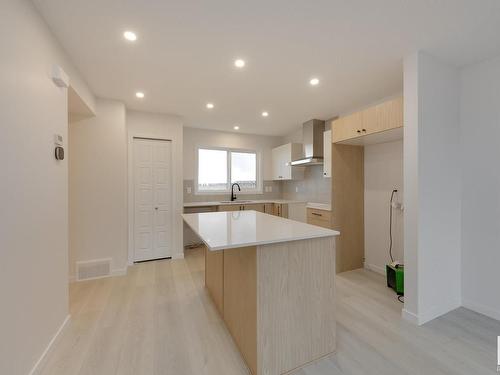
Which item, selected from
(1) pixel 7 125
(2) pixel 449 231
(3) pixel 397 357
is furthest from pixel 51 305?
(2) pixel 449 231

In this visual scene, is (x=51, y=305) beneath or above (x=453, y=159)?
beneath

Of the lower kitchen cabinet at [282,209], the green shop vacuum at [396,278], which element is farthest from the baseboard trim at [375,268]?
the lower kitchen cabinet at [282,209]

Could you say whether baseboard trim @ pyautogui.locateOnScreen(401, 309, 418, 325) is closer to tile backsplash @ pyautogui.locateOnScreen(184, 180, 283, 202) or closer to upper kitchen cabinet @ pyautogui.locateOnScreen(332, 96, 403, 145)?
upper kitchen cabinet @ pyautogui.locateOnScreen(332, 96, 403, 145)

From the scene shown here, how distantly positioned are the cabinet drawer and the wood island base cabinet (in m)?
1.60

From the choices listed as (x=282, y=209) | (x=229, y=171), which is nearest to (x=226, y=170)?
(x=229, y=171)

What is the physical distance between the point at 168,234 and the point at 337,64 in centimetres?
344

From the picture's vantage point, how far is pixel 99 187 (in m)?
3.09

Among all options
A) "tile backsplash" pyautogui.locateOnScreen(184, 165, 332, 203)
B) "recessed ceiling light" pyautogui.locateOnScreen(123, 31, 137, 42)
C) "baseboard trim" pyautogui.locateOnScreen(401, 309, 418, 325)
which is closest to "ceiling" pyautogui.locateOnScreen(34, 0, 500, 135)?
"recessed ceiling light" pyautogui.locateOnScreen(123, 31, 137, 42)

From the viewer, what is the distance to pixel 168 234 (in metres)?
3.78

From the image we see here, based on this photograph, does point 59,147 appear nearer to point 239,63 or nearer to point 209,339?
point 239,63

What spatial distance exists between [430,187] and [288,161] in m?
2.80

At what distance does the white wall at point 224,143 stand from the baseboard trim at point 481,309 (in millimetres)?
3883

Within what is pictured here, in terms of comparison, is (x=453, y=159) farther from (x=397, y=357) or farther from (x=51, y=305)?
(x=51, y=305)

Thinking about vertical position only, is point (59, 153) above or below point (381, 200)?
above
